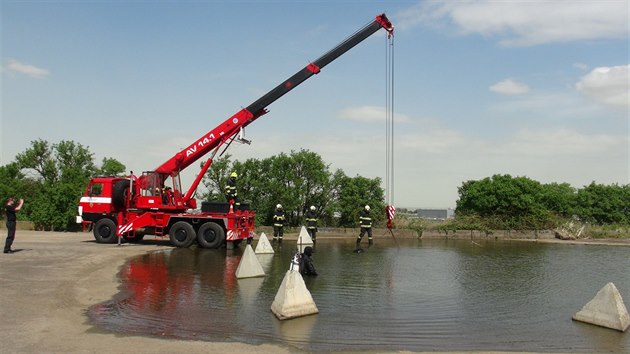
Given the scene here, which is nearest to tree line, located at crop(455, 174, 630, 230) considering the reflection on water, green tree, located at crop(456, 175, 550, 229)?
green tree, located at crop(456, 175, 550, 229)

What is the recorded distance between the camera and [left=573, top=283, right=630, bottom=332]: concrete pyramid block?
275 inches

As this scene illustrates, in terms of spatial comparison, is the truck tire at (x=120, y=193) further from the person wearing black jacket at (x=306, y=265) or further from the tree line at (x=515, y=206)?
the tree line at (x=515, y=206)

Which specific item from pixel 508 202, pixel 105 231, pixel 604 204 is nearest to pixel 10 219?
pixel 105 231

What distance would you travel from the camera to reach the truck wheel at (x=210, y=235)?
17.4 m

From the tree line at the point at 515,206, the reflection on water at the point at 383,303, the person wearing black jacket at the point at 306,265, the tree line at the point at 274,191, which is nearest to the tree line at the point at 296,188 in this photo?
the tree line at the point at 274,191

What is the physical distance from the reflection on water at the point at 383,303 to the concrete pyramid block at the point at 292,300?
13 centimetres

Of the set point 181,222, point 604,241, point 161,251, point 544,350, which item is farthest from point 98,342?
point 604,241

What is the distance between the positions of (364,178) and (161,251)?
14.2m

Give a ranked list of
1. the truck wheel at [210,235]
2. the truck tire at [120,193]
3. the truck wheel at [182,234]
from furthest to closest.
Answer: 1. the truck tire at [120,193]
2. the truck wheel at [182,234]
3. the truck wheel at [210,235]

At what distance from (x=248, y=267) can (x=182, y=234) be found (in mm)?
7526

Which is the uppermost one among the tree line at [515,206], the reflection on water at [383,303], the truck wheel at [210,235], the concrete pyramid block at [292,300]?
the tree line at [515,206]

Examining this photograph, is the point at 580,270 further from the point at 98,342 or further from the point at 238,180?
the point at 238,180

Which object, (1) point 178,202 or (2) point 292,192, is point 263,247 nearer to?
(1) point 178,202

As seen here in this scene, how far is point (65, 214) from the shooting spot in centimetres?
2567
